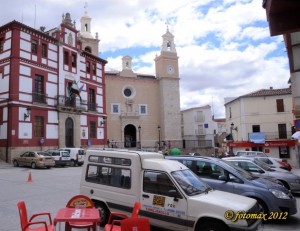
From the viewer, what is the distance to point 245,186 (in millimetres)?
8484

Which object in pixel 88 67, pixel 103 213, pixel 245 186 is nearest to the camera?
pixel 103 213

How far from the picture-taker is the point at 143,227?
465 centimetres

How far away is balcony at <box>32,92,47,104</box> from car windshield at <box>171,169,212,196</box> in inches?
1048

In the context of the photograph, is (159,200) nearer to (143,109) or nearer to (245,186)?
(245,186)

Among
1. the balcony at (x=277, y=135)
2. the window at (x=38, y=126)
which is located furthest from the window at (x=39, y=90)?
the balcony at (x=277, y=135)

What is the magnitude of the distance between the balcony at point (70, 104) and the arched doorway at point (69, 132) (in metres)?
1.38

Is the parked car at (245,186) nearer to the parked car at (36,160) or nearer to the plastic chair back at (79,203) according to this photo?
the plastic chair back at (79,203)

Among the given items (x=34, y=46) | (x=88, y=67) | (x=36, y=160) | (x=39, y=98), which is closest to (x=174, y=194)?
(x=36, y=160)

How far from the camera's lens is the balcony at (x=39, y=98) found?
30711mm

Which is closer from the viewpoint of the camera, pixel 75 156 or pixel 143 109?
pixel 75 156

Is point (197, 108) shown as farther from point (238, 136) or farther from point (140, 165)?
point (140, 165)

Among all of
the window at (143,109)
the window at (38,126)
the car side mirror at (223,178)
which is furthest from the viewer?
the window at (143,109)

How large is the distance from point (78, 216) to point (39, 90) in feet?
94.3

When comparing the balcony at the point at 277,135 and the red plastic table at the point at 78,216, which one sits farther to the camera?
the balcony at the point at 277,135
